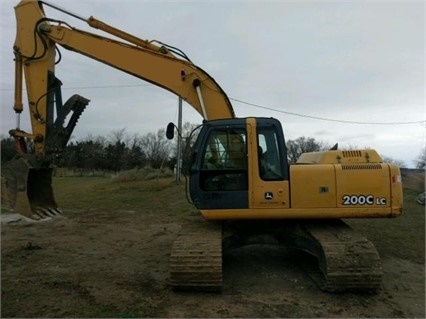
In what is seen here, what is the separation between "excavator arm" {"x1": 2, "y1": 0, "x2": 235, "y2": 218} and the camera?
7.57 m

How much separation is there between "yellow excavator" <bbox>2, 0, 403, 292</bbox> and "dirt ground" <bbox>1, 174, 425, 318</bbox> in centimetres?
32

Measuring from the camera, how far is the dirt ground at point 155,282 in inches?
208

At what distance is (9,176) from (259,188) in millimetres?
4245

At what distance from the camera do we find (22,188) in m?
7.13

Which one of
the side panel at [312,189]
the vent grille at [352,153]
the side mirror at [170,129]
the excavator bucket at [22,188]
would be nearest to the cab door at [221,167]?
the side mirror at [170,129]

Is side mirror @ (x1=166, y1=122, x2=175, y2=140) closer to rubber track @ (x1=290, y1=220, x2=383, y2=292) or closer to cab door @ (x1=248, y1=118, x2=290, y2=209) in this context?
cab door @ (x1=248, y1=118, x2=290, y2=209)

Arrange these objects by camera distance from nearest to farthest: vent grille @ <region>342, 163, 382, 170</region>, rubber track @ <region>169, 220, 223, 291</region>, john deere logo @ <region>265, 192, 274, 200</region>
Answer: rubber track @ <region>169, 220, 223, 291</region>, john deere logo @ <region>265, 192, 274, 200</region>, vent grille @ <region>342, 163, 382, 170</region>

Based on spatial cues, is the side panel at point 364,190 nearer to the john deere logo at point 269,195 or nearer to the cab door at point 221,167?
the john deere logo at point 269,195

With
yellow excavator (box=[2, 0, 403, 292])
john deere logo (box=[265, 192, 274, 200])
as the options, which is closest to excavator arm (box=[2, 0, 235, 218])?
yellow excavator (box=[2, 0, 403, 292])

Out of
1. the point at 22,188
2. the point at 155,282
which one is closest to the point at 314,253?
the point at 155,282

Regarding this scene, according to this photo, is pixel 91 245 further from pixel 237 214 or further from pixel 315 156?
pixel 315 156

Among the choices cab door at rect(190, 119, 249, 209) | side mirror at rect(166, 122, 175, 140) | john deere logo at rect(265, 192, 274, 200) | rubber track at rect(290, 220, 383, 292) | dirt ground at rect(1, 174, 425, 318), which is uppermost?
side mirror at rect(166, 122, 175, 140)

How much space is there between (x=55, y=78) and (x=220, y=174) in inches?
152

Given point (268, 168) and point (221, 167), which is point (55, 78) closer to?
point (221, 167)
